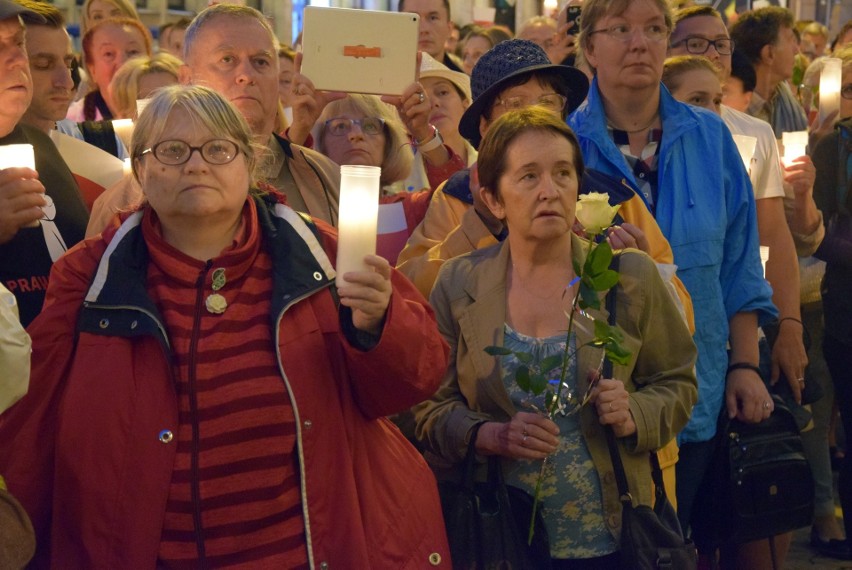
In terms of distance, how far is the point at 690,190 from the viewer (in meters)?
4.30

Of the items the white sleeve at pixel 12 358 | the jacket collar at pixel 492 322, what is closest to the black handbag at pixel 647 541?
the jacket collar at pixel 492 322

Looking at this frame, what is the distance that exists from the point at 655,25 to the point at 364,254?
2.04 meters

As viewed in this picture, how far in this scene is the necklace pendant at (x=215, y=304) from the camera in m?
3.06

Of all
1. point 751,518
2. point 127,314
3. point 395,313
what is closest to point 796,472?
point 751,518

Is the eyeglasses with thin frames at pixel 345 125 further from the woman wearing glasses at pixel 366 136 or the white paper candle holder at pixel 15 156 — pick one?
the white paper candle holder at pixel 15 156

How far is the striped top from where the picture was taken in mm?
2957

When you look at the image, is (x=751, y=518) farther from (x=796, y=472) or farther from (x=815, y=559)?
(x=815, y=559)

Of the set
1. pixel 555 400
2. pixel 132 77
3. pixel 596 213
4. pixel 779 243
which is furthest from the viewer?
pixel 132 77

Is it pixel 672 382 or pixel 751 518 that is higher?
pixel 672 382

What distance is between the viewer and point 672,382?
3646mm

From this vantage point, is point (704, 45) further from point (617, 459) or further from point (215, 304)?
point (215, 304)

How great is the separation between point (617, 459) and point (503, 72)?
1504 mm

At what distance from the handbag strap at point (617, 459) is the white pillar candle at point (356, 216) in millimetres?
970

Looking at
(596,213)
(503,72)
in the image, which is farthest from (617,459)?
(503,72)
